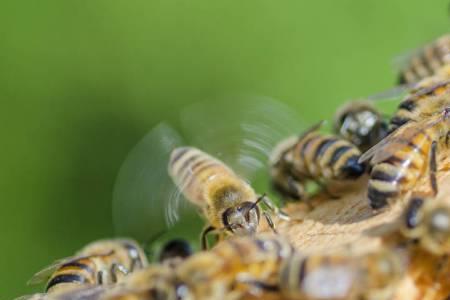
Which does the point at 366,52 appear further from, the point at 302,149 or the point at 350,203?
the point at 350,203

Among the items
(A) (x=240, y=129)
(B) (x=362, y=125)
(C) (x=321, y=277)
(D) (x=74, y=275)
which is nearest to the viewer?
(C) (x=321, y=277)

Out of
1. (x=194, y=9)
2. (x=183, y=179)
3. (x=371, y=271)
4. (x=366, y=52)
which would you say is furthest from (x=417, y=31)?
(x=371, y=271)

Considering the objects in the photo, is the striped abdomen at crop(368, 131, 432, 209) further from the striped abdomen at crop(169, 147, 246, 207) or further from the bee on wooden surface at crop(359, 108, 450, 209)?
the striped abdomen at crop(169, 147, 246, 207)

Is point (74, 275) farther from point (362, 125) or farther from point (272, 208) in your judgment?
point (362, 125)

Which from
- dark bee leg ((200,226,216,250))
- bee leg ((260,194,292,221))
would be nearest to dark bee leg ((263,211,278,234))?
bee leg ((260,194,292,221))

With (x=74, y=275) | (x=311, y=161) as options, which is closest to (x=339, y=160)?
(x=311, y=161)

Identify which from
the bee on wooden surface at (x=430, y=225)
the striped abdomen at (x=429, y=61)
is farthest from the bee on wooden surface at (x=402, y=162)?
the striped abdomen at (x=429, y=61)

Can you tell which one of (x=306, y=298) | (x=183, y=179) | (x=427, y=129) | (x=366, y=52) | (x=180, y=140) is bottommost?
(x=306, y=298)
